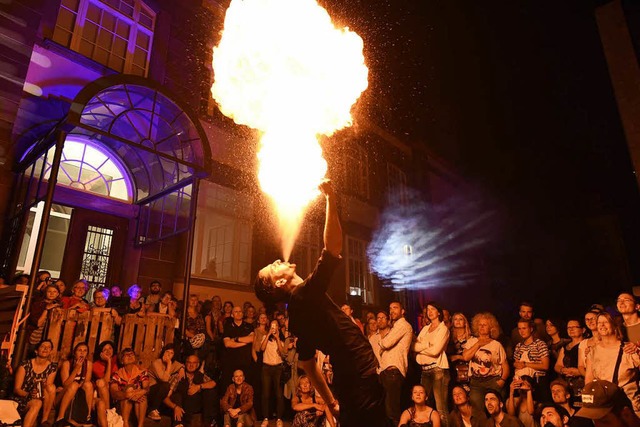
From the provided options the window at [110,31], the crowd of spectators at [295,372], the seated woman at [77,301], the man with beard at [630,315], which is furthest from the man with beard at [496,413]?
the window at [110,31]

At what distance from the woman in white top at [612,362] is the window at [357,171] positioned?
12323 mm

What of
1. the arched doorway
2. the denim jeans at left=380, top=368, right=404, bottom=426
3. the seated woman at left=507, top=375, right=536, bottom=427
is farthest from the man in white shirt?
the arched doorway

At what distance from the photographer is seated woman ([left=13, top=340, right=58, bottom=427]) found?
599cm

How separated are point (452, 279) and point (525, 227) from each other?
429cm

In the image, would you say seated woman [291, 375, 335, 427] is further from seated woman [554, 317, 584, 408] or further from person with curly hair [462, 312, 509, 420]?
seated woman [554, 317, 584, 408]

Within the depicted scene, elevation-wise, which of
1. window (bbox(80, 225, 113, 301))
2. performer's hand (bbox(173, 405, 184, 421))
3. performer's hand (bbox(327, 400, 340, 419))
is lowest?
performer's hand (bbox(173, 405, 184, 421))

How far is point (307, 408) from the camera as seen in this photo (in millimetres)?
7660

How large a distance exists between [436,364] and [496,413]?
116cm

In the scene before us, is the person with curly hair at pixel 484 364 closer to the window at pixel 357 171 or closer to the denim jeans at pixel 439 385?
the denim jeans at pixel 439 385

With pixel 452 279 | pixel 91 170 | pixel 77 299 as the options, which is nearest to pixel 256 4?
pixel 91 170

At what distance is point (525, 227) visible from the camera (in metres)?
20.8

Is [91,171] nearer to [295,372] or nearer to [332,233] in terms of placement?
[295,372]

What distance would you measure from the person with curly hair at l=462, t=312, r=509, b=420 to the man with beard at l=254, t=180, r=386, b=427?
4.24 m

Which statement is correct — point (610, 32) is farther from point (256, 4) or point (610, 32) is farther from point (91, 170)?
point (91, 170)
